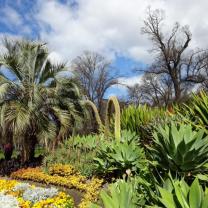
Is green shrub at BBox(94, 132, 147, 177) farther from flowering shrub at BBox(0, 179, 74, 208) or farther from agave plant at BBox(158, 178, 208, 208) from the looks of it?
agave plant at BBox(158, 178, 208, 208)

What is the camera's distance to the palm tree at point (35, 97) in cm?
1504

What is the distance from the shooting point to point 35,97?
49.5ft

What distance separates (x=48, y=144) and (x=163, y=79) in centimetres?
3499

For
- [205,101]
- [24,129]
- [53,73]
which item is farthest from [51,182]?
[53,73]

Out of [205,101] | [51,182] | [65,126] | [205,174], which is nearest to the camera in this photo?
[205,174]

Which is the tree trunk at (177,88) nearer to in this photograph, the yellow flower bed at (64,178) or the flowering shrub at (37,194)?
the yellow flower bed at (64,178)

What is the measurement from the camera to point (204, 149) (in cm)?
513

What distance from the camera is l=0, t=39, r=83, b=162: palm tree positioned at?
1504cm

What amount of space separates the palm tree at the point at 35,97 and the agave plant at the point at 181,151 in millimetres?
9895

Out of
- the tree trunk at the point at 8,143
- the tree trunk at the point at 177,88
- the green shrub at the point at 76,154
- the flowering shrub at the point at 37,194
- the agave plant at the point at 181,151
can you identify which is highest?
the tree trunk at the point at 177,88

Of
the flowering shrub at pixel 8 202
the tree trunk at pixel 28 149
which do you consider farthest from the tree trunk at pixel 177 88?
the flowering shrub at pixel 8 202

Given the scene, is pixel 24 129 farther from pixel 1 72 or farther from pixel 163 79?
pixel 163 79

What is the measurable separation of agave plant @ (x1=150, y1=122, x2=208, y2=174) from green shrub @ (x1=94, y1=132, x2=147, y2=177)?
2560 millimetres

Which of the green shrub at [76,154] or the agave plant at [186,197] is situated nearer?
the agave plant at [186,197]
